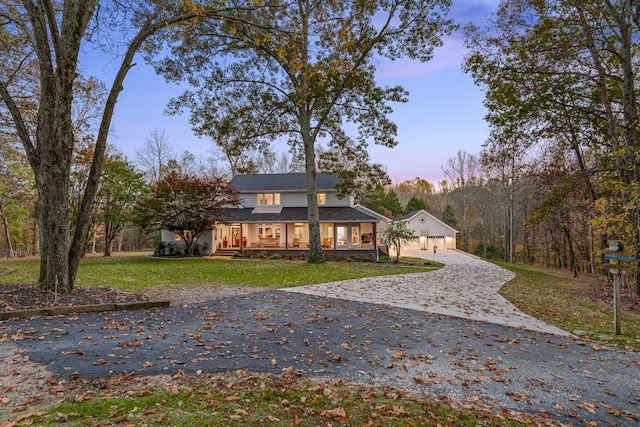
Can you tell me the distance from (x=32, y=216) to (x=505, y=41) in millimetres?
39363

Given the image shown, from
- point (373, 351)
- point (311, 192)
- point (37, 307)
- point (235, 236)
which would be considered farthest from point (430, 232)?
point (37, 307)

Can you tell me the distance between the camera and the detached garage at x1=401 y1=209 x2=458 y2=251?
114 ft

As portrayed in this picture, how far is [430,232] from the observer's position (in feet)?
114

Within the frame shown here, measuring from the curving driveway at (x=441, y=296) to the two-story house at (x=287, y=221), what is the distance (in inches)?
437

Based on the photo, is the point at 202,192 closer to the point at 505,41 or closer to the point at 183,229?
the point at 183,229

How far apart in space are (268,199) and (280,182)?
176cm

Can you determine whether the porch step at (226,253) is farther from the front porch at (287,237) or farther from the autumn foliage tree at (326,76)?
the autumn foliage tree at (326,76)

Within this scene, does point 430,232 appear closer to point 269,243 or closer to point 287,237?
point 287,237

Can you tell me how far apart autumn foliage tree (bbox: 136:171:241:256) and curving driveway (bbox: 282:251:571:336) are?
12.3 m

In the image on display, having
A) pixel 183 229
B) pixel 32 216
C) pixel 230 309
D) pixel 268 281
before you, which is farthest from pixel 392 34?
pixel 32 216

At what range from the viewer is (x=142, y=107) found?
21.8m

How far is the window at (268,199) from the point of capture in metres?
26.4

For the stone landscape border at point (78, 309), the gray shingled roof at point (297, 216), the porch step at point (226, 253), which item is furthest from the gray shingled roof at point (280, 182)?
the stone landscape border at point (78, 309)

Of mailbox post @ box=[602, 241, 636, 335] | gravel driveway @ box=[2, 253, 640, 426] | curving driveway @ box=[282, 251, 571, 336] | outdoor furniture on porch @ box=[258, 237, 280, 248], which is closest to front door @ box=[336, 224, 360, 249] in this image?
outdoor furniture on porch @ box=[258, 237, 280, 248]
